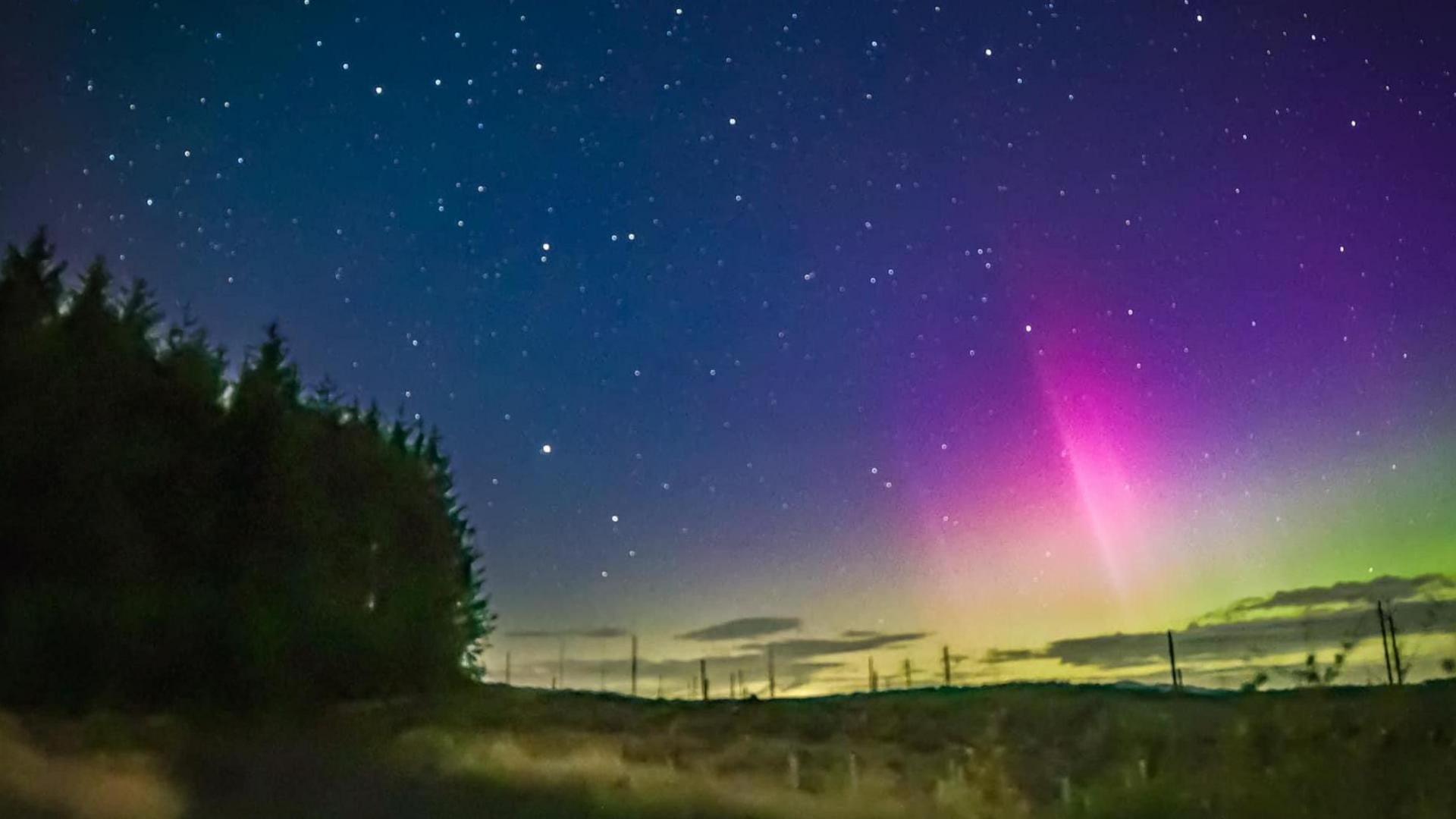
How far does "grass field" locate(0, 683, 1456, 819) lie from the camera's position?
16.9 metres

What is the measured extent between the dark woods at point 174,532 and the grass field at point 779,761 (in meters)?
1.65

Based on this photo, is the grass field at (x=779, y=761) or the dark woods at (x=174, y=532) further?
the dark woods at (x=174, y=532)

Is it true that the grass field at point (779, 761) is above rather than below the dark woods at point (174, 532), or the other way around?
below

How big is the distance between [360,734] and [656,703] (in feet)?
37.1

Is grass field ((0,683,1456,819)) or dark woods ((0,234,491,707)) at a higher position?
dark woods ((0,234,491,707))

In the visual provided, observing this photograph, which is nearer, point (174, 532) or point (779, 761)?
point (779, 761)

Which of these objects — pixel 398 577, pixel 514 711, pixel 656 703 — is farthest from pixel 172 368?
pixel 656 703

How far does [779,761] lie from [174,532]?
15.7m

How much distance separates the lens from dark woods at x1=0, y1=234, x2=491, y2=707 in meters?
25.3

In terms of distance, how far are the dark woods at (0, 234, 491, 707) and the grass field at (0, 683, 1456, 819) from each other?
1652 mm

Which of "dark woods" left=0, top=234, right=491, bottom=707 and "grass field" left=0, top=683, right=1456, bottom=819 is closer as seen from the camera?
"grass field" left=0, top=683, right=1456, bottom=819

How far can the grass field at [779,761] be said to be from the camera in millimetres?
16922

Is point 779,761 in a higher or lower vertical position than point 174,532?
lower

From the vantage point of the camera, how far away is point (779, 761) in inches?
859
